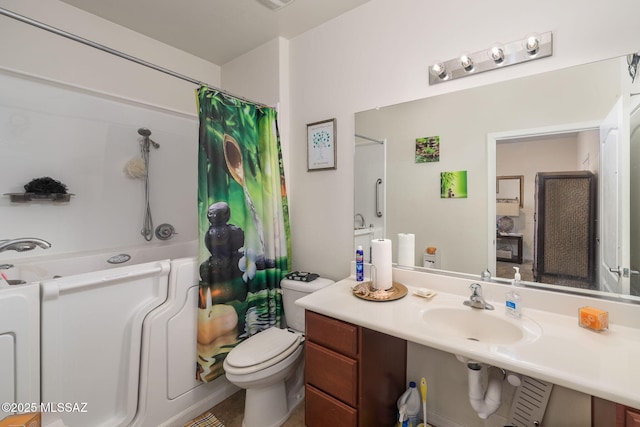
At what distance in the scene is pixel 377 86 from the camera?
5.78ft

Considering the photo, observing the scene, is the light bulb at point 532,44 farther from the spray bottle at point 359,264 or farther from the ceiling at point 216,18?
the spray bottle at point 359,264

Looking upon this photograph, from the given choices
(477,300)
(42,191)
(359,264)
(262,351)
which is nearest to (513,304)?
(477,300)

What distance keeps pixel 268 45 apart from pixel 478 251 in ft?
7.06

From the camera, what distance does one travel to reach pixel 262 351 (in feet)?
5.08

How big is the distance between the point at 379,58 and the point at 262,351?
189 cm

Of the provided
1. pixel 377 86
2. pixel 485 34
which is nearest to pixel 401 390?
pixel 377 86

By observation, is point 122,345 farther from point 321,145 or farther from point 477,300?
point 477,300

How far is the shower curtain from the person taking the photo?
1.65 meters

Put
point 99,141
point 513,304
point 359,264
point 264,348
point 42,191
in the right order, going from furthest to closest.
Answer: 1. point 99,141
2. point 42,191
3. point 359,264
4. point 264,348
5. point 513,304

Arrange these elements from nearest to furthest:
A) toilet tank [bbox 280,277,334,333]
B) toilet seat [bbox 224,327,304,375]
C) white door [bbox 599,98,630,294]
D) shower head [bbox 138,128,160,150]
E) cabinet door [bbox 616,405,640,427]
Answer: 1. cabinet door [bbox 616,405,640,427]
2. white door [bbox 599,98,630,294]
3. toilet seat [bbox 224,327,304,375]
4. toilet tank [bbox 280,277,334,333]
5. shower head [bbox 138,128,160,150]

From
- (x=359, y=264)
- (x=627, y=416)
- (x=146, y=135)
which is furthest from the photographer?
(x=146, y=135)

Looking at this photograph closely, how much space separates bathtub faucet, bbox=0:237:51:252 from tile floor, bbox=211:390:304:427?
1.60 m

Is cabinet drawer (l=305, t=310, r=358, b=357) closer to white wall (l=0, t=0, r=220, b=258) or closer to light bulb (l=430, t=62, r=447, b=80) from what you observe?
light bulb (l=430, t=62, r=447, b=80)

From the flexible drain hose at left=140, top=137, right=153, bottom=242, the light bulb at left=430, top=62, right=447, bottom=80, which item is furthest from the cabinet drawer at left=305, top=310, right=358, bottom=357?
the flexible drain hose at left=140, top=137, right=153, bottom=242
